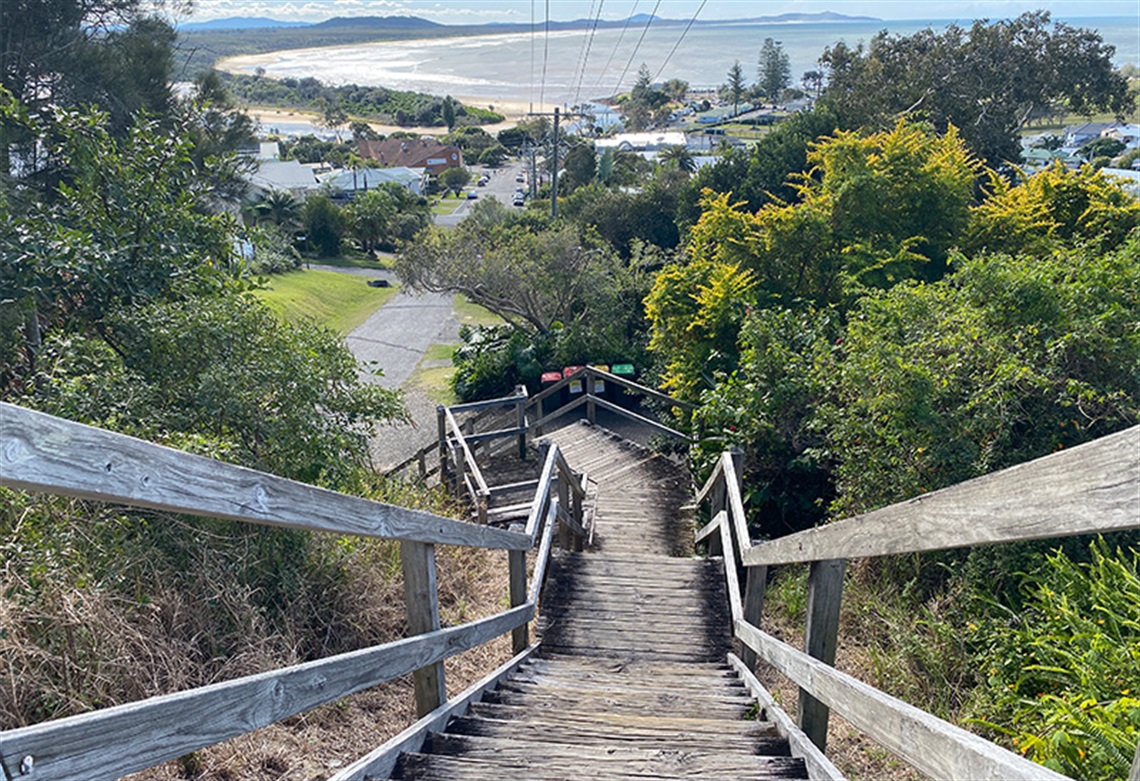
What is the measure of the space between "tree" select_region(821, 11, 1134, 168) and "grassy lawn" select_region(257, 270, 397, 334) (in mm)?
20357

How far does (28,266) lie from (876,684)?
5902mm

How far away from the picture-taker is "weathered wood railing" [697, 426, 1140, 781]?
1.14 metres

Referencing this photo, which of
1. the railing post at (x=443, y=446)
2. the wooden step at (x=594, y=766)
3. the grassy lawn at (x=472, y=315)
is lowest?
the grassy lawn at (x=472, y=315)

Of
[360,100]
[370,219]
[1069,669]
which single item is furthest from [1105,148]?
[360,100]

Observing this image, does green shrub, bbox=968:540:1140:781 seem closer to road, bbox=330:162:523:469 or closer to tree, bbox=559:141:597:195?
road, bbox=330:162:523:469

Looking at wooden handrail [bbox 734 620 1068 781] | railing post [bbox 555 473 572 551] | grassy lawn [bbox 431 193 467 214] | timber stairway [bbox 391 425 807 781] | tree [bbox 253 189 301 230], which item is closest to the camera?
wooden handrail [bbox 734 620 1068 781]

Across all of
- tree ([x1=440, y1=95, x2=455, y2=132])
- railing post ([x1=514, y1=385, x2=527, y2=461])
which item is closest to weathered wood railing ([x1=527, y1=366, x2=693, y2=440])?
railing post ([x1=514, y1=385, x2=527, y2=461])

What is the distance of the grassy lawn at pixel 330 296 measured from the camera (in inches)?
1162

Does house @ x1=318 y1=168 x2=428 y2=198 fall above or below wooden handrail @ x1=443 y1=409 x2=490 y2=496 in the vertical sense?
above

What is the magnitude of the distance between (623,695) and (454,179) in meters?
73.8

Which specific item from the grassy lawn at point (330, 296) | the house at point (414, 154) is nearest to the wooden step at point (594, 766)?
the grassy lawn at point (330, 296)

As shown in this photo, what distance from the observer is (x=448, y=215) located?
5744 centimetres

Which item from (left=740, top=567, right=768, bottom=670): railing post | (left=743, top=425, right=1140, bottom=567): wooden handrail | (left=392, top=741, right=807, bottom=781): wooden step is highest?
(left=743, top=425, right=1140, bottom=567): wooden handrail

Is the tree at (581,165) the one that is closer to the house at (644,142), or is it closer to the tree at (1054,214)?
the house at (644,142)
